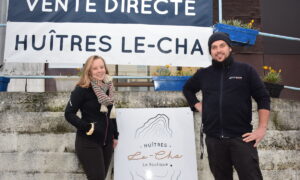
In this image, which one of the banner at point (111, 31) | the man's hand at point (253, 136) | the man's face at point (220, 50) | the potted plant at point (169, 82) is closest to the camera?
the man's hand at point (253, 136)

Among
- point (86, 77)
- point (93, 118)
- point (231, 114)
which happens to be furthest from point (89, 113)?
point (231, 114)

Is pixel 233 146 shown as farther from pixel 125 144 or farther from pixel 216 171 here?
pixel 125 144

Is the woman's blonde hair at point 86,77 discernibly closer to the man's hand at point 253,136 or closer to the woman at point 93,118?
the woman at point 93,118

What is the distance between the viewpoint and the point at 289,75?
8094 mm

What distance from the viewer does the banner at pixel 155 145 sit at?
3.79 m

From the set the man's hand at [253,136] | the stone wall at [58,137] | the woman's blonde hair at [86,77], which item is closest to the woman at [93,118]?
the woman's blonde hair at [86,77]

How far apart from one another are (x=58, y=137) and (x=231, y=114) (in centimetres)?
224

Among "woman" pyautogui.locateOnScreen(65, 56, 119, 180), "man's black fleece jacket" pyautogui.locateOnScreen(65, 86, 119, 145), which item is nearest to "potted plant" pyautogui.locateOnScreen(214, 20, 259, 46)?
"woman" pyautogui.locateOnScreen(65, 56, 119, 180)

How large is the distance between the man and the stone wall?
1.16m

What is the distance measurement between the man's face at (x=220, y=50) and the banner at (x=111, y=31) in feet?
5.21

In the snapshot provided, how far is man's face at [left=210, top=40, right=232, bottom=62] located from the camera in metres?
2.97

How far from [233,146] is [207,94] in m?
0.54

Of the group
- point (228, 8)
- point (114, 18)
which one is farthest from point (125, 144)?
point (228, 8)

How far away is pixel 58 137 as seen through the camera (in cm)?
401
